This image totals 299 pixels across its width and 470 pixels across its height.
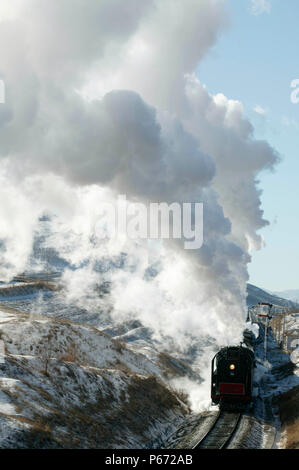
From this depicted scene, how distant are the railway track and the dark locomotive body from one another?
1.07m

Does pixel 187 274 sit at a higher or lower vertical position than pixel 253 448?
higher

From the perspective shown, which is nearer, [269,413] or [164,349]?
[269,413]

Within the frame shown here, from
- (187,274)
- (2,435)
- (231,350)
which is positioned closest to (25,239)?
(187,274)

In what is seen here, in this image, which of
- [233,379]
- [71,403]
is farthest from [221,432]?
[71,403]

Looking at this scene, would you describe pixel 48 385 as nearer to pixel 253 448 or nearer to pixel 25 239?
pixel 253 448

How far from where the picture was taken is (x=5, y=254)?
161750 mm

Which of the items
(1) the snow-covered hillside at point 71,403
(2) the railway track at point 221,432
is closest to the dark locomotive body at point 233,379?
(2) the railway track at point 221,432

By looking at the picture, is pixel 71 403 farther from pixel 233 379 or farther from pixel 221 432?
pixel 233 379

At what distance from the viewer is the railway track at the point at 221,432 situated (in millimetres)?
20281

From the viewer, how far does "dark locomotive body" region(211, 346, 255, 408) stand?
1144 inches

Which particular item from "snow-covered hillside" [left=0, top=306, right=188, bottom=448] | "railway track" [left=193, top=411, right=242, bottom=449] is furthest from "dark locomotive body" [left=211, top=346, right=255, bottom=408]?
"snow-covered hillside" [left=0, top=306, right=188, bottom=448]

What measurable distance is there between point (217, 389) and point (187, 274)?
18064 millimetres

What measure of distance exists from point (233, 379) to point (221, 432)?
6671mm
